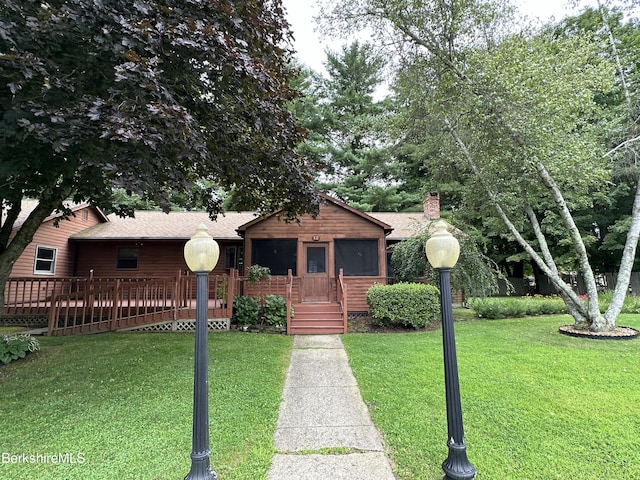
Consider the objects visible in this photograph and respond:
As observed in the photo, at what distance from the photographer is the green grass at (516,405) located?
2.80m

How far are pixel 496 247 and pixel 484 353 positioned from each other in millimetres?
18300

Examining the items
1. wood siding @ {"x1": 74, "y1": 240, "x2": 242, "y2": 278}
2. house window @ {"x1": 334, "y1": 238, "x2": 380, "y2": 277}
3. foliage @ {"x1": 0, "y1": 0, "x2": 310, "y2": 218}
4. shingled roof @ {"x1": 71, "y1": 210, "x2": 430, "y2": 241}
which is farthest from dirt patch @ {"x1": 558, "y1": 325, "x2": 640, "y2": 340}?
wood siding @ {"x1": 74, "y1": 240, "x2": 242, "y2": 278}

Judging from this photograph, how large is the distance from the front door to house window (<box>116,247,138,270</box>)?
7.16m

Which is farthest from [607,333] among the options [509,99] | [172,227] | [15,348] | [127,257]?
[127,257]

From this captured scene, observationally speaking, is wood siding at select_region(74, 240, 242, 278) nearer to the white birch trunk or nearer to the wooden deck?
the wooden deck

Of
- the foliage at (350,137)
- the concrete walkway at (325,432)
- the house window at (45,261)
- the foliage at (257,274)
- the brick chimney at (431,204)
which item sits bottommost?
the concrete walkway at (325,432)

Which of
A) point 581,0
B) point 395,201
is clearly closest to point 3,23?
point 581,0

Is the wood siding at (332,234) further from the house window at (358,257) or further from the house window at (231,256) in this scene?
the house window at (231,256)

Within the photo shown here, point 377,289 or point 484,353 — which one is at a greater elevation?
point 377,289

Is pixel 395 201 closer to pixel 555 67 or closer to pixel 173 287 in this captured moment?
pixel 555 67

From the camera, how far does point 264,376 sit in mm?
5125

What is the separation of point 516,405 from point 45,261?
14688 mm

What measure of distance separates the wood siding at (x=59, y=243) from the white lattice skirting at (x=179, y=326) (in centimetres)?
592

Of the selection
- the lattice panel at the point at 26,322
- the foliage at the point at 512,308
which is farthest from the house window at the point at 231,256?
the foliage at the point at 512,308
